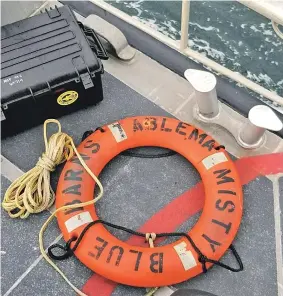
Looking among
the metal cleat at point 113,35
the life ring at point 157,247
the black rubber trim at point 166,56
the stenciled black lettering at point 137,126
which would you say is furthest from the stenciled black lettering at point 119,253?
the metal cleat at point 113,35

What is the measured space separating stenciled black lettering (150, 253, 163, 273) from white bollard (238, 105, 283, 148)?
64cm

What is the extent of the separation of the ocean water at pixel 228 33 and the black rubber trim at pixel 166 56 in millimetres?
789

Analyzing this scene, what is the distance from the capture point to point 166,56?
2.56 metres

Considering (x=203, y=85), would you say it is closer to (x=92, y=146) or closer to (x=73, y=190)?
(x=92, y=146)

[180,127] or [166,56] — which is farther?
[166,56]

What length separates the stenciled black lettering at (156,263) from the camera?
1916 millimetres

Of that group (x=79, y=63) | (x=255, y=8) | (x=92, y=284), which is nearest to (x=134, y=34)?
(x=79, y=63)

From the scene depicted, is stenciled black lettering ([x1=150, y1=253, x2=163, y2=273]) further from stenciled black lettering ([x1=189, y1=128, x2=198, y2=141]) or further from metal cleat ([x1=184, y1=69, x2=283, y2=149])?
metal cleat ([x1=184, y1=69, x2=283, y2=149])

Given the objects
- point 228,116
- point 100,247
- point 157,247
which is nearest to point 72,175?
point 100,247

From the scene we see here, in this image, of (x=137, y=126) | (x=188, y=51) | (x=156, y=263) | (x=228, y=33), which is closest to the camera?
(x=156, y=263)

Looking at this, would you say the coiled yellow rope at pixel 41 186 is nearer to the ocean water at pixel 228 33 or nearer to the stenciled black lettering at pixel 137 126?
the stenciled black lettering at pixel 137 126

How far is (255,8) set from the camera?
1.90 m

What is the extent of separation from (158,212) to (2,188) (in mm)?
657

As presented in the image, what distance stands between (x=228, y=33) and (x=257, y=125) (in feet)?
5.05
